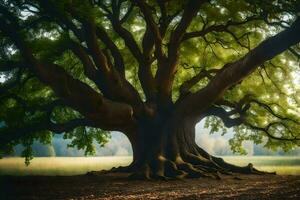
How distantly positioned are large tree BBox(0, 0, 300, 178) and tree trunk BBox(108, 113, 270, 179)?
51 mm

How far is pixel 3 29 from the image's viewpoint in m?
13.4

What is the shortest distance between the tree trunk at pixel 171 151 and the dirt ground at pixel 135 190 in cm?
164

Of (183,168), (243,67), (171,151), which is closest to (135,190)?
(183,168)

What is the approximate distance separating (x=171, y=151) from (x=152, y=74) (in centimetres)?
451

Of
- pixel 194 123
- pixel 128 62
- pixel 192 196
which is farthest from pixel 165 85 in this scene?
pixel 192 196

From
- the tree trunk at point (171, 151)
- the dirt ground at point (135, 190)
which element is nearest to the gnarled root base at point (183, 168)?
the tree trunk at point (171, 151)

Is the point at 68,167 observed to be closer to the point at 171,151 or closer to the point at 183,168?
the point at 171,151

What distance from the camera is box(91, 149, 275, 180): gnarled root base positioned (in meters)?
16.1

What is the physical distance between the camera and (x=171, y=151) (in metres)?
18.3

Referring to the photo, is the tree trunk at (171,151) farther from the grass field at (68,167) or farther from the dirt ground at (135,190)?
the grass field at (68,167)

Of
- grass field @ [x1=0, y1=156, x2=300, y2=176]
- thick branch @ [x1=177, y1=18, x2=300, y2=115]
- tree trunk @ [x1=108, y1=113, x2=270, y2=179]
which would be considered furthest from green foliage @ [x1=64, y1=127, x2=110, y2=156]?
thick branch @ [x1=177, y1=18, x2=300, y2=115]

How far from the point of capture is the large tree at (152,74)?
584 inches

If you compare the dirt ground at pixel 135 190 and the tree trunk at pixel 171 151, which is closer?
the dirt ground at pixel 135 190

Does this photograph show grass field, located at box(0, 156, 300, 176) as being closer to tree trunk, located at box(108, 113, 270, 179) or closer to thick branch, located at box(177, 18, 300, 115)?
tree trunk, located at box(108, 113, 270, 179)
